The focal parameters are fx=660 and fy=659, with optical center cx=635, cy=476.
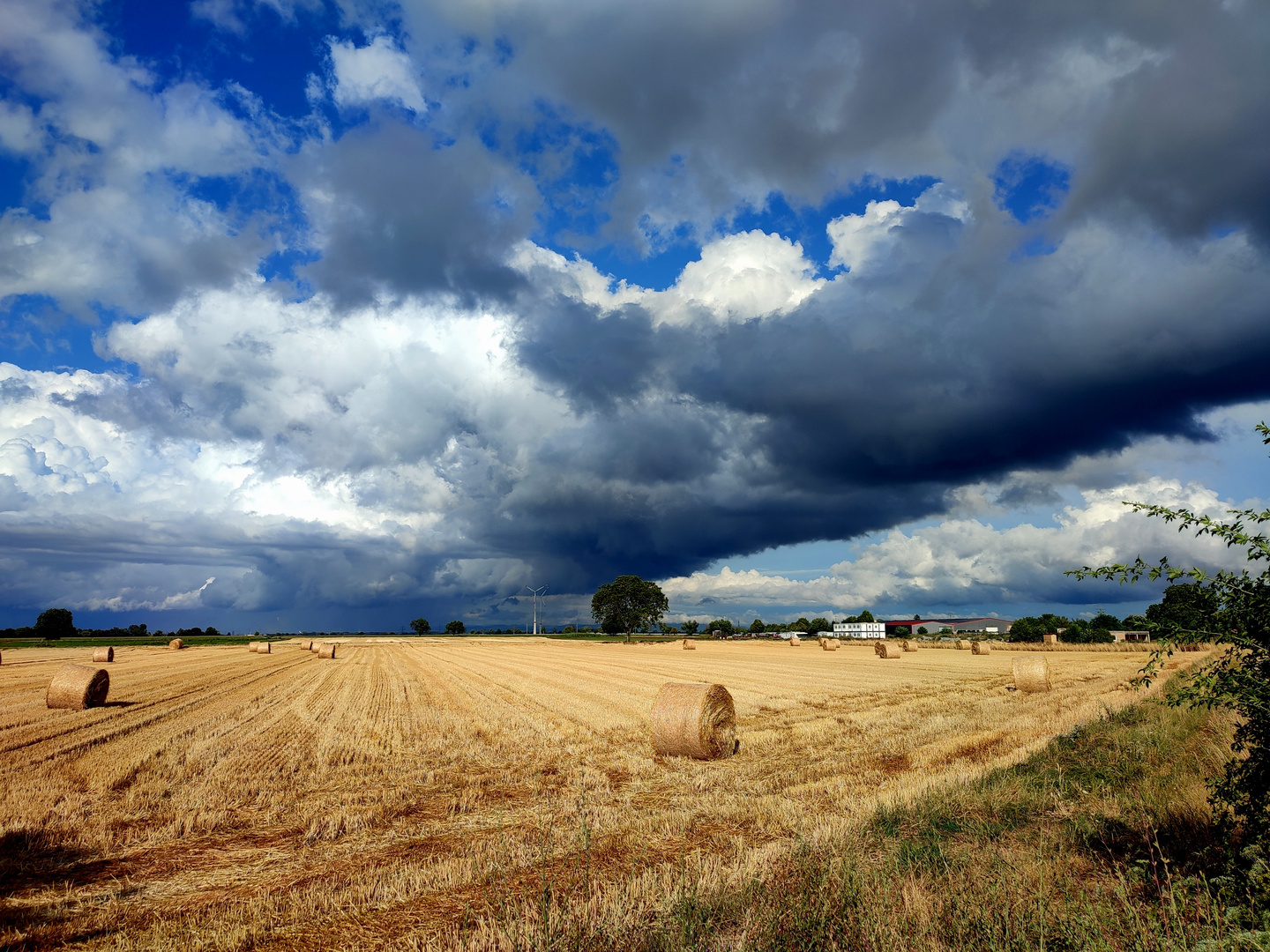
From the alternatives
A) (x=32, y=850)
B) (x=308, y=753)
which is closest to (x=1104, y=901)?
(x=32, y=850)

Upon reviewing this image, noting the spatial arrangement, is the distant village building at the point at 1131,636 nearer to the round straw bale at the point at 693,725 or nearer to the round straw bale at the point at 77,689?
the round straw bale at the point at 693,725

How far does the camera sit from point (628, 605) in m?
139

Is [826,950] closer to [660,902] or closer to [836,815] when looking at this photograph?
[660,902]

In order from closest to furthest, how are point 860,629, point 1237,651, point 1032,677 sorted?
point 1237,651 → point 1032,677 → point 860,629

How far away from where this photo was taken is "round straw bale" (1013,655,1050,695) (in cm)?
2630

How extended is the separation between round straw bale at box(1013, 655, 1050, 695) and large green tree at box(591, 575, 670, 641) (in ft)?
371

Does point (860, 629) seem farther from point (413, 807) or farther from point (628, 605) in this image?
point (413, 807)

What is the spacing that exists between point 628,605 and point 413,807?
430 feet

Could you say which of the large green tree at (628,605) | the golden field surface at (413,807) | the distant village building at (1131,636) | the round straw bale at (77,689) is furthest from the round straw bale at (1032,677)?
the large green tree at (628,605)

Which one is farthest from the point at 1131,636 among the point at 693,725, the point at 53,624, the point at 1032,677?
the point at 53,624

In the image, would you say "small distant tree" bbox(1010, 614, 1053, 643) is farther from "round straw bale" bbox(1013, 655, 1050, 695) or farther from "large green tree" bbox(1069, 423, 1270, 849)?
"large green tree" bbox(1069, 423, 1270, 849)

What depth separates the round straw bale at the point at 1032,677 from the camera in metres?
26.3

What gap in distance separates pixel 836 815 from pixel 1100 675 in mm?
32057

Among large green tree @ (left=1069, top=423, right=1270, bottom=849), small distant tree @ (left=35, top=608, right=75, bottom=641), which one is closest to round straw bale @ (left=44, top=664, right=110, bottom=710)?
large green tree @ (left=1069, top=423, right=1270, bottom=849)
